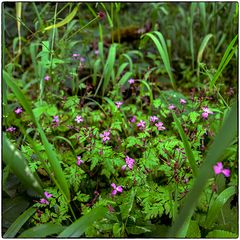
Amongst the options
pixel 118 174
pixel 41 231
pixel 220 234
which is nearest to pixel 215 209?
pixel 220 234

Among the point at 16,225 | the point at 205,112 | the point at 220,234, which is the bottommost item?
the point at 220,234

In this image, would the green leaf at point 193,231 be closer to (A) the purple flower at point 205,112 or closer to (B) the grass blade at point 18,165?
(A) the purple flower at point 205,112

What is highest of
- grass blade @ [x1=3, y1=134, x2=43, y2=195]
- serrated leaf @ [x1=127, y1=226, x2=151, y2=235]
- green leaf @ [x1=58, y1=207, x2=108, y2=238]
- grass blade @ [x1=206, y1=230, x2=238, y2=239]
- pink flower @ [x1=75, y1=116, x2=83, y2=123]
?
grass blade @ [x1=3, y1=134, x2=43, y2=195]

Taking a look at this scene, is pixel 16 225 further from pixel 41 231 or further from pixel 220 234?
pixel 220 234

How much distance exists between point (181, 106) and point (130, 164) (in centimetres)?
59

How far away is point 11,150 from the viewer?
3.31ft

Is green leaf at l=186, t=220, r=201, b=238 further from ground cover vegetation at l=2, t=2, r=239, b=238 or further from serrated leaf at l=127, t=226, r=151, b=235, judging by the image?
serrated leaf at l=127, t=226, r=151, b=235

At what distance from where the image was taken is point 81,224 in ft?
3.78

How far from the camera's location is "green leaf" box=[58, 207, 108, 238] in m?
1.13

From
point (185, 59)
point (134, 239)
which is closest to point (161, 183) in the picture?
point (134, 239)

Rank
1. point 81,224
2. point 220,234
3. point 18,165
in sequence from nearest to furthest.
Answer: point 18,165 → point 81,224 → point 220,234

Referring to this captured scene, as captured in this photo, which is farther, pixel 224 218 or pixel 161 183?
pixel 161 183

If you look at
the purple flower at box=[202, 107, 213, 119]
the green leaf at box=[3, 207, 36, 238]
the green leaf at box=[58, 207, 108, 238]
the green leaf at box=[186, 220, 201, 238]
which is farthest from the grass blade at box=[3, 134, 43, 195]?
the purple flower at box=[202, 107, 213, 119]

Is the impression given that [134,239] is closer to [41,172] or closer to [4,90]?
[41,172]
